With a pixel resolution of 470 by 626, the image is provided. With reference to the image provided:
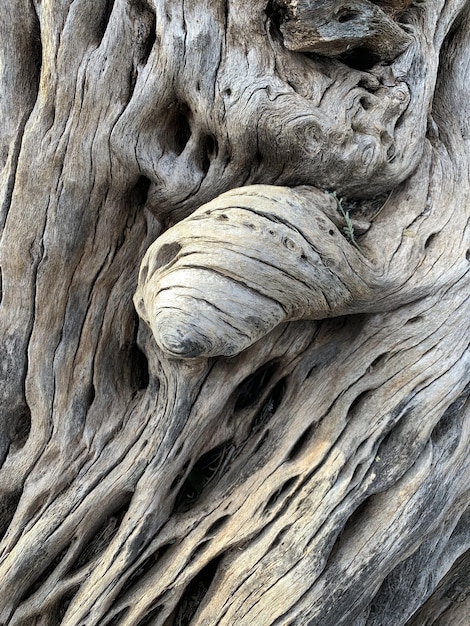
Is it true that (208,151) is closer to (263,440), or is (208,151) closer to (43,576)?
(263,440)

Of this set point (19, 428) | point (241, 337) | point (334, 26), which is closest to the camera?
point (241, 337)

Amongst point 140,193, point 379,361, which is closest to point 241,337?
point 379,361

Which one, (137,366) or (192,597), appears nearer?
(192,597)

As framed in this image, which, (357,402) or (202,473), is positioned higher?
(357,402)

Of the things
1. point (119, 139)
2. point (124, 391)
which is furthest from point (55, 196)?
point (124, 391)

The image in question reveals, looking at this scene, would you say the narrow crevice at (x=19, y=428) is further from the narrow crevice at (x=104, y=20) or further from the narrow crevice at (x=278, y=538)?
the narrow crevice at (x=104, y=20)

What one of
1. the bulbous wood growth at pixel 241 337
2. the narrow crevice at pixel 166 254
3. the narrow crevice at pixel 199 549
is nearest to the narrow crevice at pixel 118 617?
the bulbous wood growth at pixel 241 337
